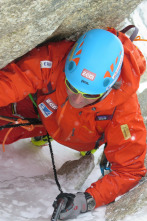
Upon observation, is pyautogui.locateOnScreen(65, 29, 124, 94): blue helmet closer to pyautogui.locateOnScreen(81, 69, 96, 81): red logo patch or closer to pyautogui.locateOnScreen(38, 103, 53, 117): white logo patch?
pyautogui.locateOnScreen(81, 69, 96, 81): red logo patch

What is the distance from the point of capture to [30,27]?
213cm

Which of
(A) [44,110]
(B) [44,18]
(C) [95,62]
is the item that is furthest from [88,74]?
(A) [44,110]

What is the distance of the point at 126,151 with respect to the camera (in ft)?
9.77

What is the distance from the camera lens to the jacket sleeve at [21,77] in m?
2.61

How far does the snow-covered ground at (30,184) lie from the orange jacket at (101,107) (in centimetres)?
47

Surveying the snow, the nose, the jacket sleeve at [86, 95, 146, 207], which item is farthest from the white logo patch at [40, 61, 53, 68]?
the snow

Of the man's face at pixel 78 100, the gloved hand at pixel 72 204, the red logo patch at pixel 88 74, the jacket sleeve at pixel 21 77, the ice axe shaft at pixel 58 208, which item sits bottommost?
the gloved hand at pixel 72 204

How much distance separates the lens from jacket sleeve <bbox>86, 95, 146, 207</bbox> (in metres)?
2.90

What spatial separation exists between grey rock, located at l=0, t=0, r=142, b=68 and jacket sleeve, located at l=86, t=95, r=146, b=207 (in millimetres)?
994

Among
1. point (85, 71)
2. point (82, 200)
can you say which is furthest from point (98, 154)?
point (85, 71)

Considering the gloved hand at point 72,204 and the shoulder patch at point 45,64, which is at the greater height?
the shoulder patch at point 45,64

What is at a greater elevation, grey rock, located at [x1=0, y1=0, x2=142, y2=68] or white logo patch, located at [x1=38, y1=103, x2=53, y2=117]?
grey rock, located at [x1=0, y1=0, x2=142, y2=68]

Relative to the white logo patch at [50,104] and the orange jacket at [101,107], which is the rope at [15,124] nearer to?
the orange jacket at [101,107]

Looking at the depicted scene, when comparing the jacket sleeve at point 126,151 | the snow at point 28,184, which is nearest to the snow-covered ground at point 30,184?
the snow at point 28,184
